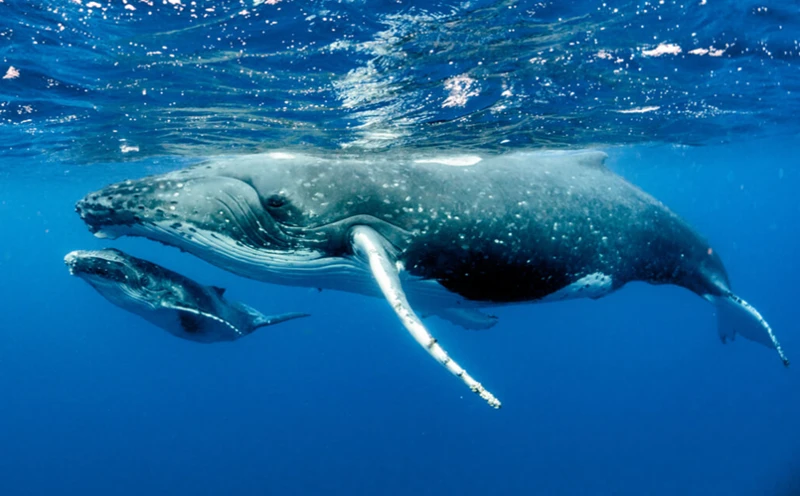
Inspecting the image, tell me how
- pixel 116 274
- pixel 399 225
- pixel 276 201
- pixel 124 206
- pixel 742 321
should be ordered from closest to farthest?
pixel 116 274
pixel 124 206
pixel 276 201
pixel 399 225
pixel 742 321

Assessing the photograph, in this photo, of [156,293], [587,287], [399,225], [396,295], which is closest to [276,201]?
[399,225]

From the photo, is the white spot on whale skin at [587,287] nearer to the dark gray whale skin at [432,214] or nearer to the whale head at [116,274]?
the dark gray whale skin at [432,214]

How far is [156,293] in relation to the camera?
15.9 feet

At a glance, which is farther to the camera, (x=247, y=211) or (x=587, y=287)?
(x=587, y=287)

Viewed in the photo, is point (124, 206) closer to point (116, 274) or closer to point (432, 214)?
point (116, 274)

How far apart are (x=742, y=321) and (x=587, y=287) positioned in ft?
15.3

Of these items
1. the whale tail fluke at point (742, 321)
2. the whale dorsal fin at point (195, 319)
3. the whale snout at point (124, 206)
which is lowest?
the whale tail fluke at point (742, 321)

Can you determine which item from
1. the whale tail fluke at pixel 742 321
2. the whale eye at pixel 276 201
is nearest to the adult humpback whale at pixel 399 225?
the whale eye at pixel 276 201

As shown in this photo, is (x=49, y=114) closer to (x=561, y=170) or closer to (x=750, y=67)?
(x=561, y=170)

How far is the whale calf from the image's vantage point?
4.71 meters

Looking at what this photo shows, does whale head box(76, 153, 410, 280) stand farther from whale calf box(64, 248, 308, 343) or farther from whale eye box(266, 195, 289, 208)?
whale calf box(64, 248, 308, 343)

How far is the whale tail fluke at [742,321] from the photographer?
8.94m

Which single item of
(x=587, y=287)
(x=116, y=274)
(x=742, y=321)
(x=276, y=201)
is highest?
(x=276, y=201)

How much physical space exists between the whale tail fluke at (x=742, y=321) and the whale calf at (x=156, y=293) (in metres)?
8.42
